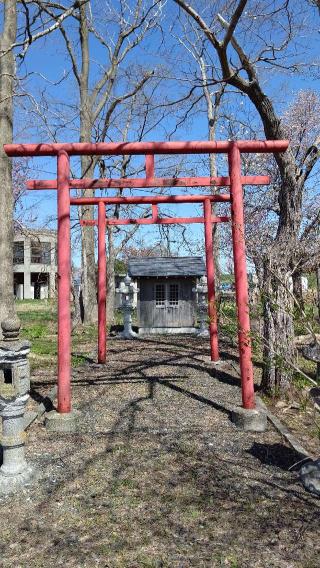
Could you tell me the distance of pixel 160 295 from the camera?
1543 cm

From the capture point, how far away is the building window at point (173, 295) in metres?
15.3

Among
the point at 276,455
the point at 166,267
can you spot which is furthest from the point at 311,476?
the point at 166,267

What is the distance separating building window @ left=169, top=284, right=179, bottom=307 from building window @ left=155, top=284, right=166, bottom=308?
234 millimetres

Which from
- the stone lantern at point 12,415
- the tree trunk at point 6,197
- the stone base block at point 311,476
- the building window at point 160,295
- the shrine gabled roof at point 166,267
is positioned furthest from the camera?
the building window at point 160,295

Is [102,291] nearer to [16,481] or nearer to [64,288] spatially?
[64,288]

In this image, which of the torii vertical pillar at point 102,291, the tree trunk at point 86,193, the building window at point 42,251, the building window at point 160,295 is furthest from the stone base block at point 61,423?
the tree trunk at point 86,193

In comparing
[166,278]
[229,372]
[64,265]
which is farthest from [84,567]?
[166,278]

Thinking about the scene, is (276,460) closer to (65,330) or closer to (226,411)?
(226,411)

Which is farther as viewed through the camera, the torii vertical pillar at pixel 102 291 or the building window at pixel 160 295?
the building window at pixel 160 295

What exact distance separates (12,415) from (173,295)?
11812mm

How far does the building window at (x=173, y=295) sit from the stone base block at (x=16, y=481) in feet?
38.2

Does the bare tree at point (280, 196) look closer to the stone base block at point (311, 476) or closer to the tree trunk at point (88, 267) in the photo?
the stone base block at point (311, 476)

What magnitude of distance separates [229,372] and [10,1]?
→ 25.4 ft

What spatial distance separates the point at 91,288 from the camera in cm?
1644
